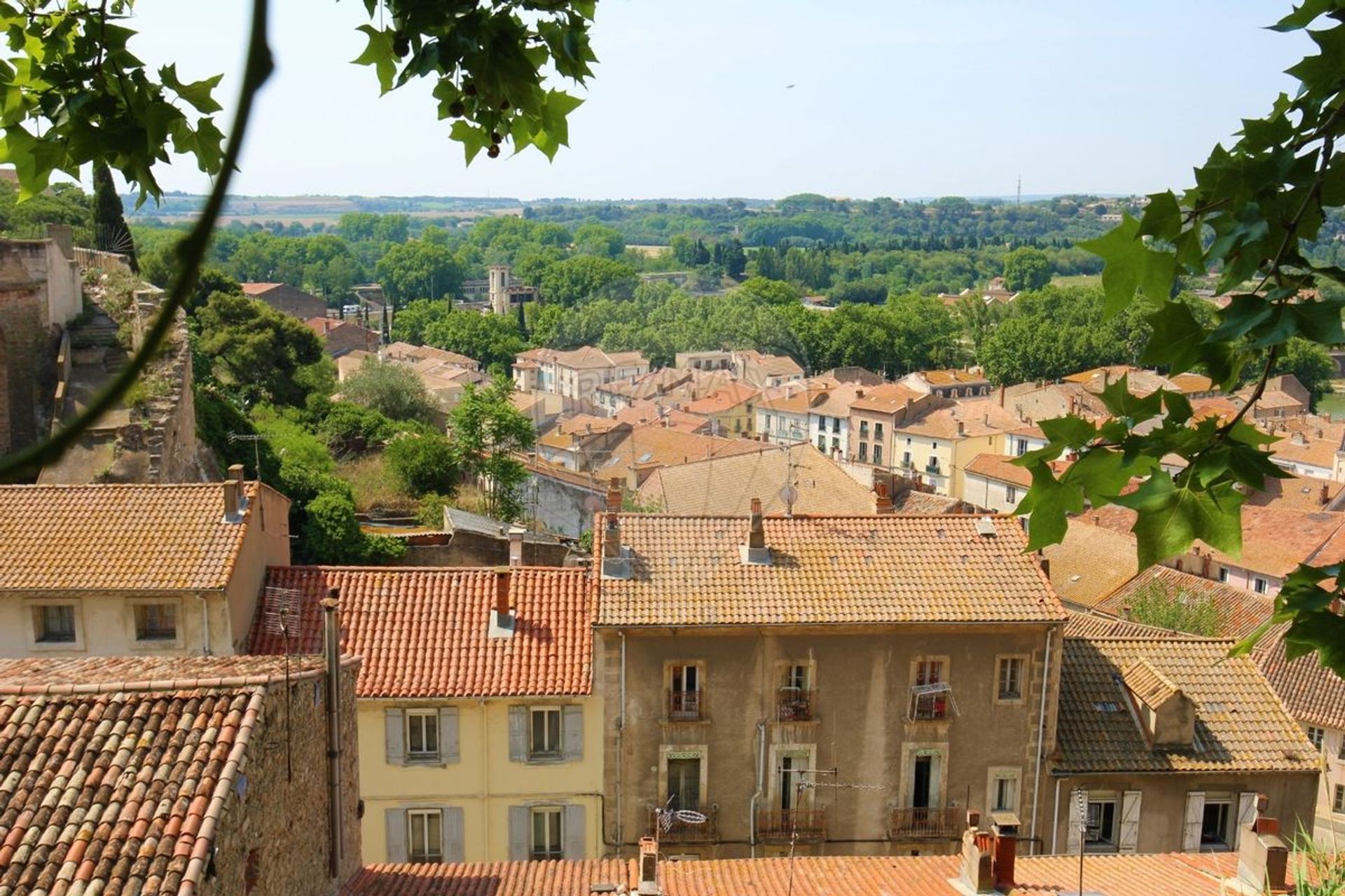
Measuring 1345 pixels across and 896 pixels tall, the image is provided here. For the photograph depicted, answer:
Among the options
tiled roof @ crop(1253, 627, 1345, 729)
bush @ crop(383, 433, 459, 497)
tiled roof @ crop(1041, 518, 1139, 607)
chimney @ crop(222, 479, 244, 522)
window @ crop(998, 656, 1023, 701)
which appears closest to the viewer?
window @ crop(998, 656, 1023, 701)

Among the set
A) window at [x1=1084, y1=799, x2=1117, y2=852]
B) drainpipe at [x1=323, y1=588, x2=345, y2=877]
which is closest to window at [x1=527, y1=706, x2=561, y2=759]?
drainpipe at [x1=323, y1=588, x2=345, y2=877]

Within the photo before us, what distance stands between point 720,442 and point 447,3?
45841 mm

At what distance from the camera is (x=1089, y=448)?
281cm

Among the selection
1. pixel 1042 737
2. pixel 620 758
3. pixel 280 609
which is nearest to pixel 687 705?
pixel 620 758

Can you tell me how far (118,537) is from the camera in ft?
54.5

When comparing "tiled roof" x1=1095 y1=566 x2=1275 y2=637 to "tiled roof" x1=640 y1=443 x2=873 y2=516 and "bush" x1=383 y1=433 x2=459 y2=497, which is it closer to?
"tiled roof" x1=640 y1=443 x2=873 y2=516

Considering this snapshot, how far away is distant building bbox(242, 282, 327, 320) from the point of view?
95.4m

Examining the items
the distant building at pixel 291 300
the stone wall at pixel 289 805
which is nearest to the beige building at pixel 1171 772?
the stone wall at pixel 289 805

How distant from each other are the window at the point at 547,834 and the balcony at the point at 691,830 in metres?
1.16

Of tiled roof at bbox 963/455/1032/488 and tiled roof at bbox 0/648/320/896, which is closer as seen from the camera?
tiled roof at bbox 0/648/320/896

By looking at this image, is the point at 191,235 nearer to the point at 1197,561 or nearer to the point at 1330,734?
the point at 1330,734

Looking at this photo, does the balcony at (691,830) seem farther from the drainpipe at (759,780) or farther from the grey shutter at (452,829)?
the grey shutter at (452,829)

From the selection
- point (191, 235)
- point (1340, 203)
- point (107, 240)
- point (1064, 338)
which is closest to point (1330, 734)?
point (1340, 203)

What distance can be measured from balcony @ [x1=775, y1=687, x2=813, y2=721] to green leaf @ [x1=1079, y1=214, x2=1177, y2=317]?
13669 millimetres
